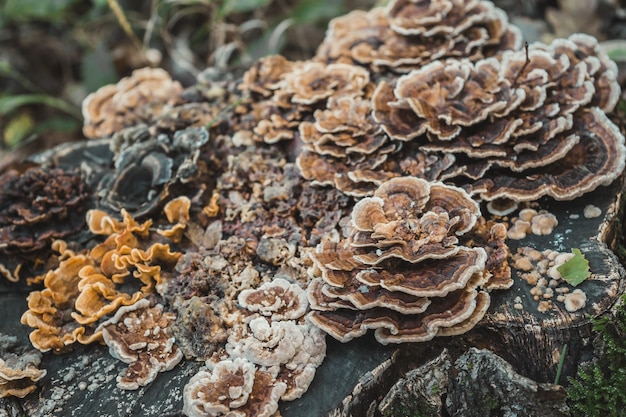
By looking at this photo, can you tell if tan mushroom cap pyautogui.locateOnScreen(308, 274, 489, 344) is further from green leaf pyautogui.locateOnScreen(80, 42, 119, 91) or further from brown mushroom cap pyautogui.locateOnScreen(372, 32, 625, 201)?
green leaf pyautogui.locateOnScreen(80, 42, 119, 91)

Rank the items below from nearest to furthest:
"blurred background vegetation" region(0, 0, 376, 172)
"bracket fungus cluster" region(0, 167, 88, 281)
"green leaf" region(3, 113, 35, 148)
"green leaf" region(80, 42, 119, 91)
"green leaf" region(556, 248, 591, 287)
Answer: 1. "green leaf" region(556, 248, 591, 287)
2. "bracket fungus cluster" region(0, 167, 88, 281)
3. "blurred background vegetation" region(0, 0, 376, 172)
4. "green leaf" region(80, 42, 119, 91)
5. "green leaf" region(3, 113, 35, 148)

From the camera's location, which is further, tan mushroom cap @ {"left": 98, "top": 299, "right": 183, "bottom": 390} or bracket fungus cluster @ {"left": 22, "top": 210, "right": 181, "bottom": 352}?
bracket fungus cluster @ {"left": 22, "top": 210, "right": 181, "bottom": 352}

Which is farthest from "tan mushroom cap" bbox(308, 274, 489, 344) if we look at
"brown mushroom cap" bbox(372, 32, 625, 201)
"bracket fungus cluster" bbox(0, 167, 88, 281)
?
"bracket fungus cluster" bbox(0, 167, 88, 281)

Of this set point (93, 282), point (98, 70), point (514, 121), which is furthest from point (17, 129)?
point (514, 121)

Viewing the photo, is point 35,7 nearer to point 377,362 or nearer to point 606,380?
point 377,362

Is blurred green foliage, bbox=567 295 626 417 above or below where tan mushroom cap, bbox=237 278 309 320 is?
below

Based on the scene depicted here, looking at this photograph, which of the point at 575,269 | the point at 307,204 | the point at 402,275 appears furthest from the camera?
the point at 307,204

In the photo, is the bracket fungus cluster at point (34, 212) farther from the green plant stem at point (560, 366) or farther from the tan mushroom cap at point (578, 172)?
the green plant stem at point (560, 366)
